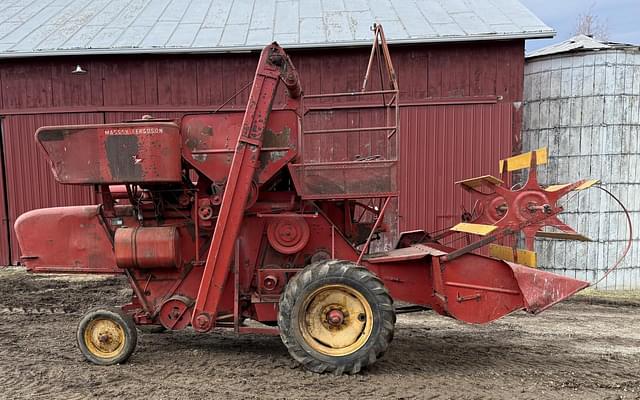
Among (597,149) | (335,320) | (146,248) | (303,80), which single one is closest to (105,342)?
(146,248)

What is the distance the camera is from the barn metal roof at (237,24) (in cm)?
830

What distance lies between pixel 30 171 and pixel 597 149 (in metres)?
10.3

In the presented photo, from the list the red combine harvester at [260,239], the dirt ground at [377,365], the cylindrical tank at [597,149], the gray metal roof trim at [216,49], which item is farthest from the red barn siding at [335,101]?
the red combine harvester at [260,239]

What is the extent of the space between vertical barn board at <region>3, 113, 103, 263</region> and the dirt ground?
353 cm

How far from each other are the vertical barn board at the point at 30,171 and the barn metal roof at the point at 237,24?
3.94 feet

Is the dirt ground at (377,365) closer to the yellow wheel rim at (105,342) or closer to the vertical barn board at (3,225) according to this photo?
the yellow wheel rim at (105,342)

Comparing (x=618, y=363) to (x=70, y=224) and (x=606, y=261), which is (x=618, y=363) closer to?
(x=606, y=261)

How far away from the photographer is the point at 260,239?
4.32 m

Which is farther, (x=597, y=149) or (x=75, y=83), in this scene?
(x=75, y=83)

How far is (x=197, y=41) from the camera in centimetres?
855

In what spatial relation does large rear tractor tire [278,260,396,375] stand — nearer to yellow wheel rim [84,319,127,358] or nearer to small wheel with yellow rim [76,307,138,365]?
small wheel with yellow rim [76,307,138,365]

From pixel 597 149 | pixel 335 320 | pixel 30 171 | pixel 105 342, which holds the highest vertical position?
pixel 597 149

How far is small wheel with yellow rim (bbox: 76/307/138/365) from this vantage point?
4.05 metres

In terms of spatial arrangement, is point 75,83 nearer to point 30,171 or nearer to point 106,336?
point 30,171
